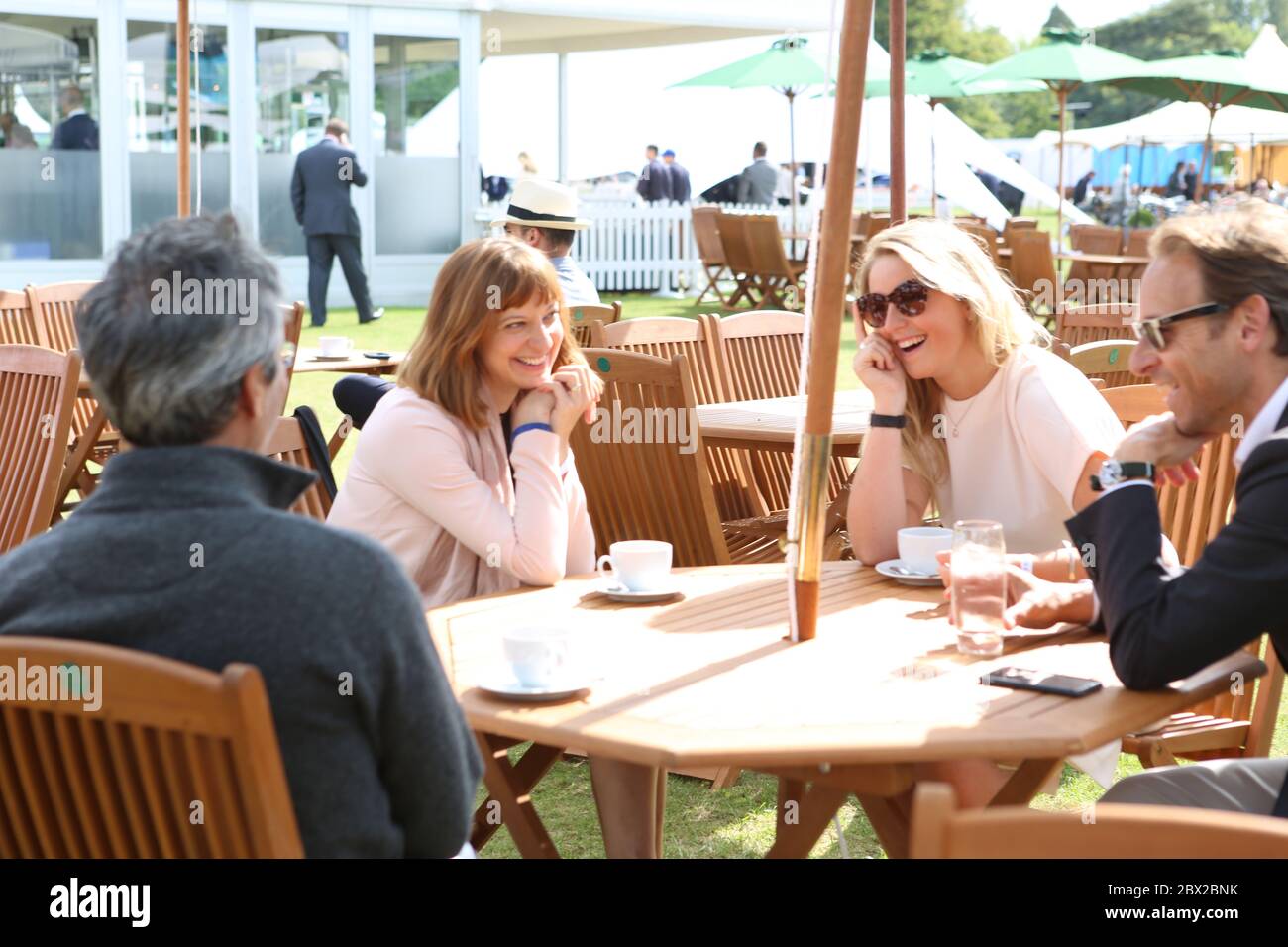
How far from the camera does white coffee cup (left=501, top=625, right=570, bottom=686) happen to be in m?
2.25

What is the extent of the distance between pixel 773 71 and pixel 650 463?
42.7 ft

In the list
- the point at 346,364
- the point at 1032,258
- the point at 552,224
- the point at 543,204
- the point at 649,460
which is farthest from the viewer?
the point at 1032,258

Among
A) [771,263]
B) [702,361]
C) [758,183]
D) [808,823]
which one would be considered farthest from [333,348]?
[758,183]

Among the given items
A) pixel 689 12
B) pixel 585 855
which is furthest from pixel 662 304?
pixel 585 855

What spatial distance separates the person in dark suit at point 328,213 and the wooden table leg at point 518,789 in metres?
12.6

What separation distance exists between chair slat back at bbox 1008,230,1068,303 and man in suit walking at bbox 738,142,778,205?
7.35 metres

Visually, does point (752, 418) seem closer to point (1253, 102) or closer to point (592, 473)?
point (592, 473)

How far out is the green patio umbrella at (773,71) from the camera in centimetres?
1628

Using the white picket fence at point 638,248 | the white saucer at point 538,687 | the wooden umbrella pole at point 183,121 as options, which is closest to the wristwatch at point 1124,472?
the white saucer at point 538,687

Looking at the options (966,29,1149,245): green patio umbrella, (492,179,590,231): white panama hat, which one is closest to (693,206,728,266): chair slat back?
(966,29,1149,245): green patio umbrella

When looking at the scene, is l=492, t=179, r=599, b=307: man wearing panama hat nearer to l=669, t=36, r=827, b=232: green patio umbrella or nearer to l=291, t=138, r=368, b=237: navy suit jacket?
l=291, t=138, r=368, b=237: navy suit jacket

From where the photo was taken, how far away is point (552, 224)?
712cm

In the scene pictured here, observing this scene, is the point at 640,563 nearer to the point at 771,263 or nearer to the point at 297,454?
the point at 297,454
